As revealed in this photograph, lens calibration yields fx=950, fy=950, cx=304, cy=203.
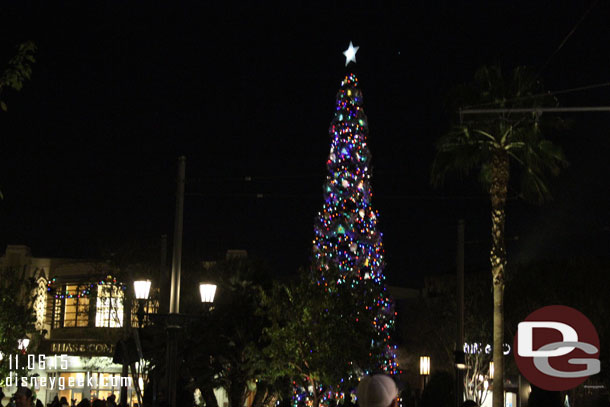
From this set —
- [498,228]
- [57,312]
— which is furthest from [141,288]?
[57,312]

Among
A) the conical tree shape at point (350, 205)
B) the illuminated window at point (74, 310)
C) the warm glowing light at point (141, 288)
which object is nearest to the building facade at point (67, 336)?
the illuminated window at point (74, 310)

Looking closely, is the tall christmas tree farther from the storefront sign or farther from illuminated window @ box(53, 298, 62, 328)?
illuminated window @ box(53, 298, 62, 328)

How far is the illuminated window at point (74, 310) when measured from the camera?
55969 millimetres

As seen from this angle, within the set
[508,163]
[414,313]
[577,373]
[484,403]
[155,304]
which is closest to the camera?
[577,373]

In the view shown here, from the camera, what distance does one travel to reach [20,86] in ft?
35.6

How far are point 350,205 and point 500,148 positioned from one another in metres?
13.3

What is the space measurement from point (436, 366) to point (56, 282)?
2335cm

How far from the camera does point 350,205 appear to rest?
3819cm

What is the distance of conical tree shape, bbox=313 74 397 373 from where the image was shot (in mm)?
37594

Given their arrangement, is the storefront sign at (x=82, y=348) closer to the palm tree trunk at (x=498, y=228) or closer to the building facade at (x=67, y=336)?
the building facade at (x=67, y=336)

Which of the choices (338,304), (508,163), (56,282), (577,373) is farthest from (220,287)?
(577,373)

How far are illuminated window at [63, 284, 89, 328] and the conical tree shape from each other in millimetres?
22623

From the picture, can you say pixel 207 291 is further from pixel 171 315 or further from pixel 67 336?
pixel 67 336

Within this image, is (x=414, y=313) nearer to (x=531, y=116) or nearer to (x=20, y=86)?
(x=531, y=116)
